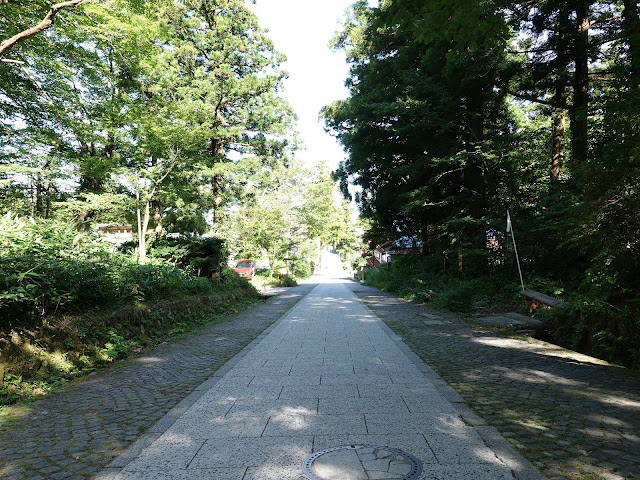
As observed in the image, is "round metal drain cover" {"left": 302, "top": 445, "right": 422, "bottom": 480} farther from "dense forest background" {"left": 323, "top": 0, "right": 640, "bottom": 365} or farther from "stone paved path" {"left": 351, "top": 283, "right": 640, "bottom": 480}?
"dense forest background" {"left": 323, "top": 0, "right": 640, "bottom": 365}

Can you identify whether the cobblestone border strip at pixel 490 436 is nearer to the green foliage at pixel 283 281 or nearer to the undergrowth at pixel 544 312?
the undergrowth at pixel 544 312

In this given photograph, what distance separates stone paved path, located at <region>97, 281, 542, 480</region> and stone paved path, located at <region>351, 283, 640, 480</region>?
0.83ft

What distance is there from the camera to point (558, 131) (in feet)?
44.7

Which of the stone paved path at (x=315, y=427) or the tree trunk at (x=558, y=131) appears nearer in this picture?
the stone paved path at (x=315, y=427)

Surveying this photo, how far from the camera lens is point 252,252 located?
24516mm

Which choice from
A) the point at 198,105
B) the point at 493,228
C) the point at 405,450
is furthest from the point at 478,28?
the point at 198,105

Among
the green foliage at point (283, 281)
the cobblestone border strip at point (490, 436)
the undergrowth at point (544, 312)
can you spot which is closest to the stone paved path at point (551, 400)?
the cobblestone border strip at point (490, 436)

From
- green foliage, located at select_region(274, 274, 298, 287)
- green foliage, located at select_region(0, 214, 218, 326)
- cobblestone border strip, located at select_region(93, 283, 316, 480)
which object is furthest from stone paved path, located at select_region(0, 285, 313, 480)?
green foliage, located at select_region(274, 274, 298, 287)

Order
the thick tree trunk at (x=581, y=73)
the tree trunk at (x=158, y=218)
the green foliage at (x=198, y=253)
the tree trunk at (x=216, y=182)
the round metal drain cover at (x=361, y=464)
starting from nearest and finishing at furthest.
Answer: the round metal drain cover at (x=361, y=464) → the thick tree trunk at (x=581, y=73) → the green foliage at (x=198, y=253) → the tree trunk at (x=158, y=218) → the tree trunk at (x=216, y=182)

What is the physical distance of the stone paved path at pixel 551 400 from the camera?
9.04 ft

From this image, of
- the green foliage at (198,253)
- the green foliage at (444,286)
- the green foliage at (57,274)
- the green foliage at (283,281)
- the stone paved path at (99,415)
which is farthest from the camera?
the green foliage at (283,281)

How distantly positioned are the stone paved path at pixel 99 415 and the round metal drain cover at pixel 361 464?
160 cm

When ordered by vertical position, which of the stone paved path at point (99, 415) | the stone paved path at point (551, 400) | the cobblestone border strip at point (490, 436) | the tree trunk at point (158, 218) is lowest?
the stone paved path at point (99, 415)

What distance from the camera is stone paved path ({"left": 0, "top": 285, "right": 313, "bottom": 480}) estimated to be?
2867 mm
